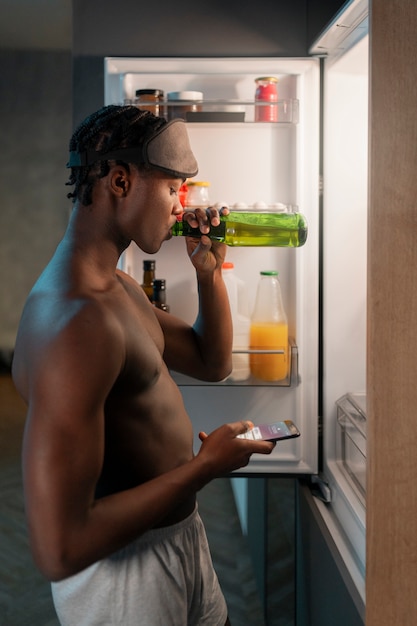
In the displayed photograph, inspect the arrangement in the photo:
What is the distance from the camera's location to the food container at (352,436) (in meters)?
1.88

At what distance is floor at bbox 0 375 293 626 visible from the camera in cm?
215

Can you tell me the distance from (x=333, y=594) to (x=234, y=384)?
529mm

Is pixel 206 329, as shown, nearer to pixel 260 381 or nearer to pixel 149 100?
pixel 260 381

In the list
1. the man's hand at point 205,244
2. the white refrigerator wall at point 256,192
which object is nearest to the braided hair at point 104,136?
the man's hand at point 205,244

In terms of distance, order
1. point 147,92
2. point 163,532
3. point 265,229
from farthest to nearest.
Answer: point 147,92 → point 265,229 → point 163,532

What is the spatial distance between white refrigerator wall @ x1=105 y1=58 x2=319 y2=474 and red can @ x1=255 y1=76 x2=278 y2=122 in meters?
0.07

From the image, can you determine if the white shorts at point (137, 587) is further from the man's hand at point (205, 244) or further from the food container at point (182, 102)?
the food container at point (182, 102)

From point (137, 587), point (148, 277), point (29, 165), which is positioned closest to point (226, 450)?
point (137, 587)

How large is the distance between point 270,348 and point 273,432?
1.83 feet

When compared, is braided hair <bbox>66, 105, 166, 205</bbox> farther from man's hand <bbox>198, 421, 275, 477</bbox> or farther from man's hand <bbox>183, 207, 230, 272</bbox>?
man's hand <bbox>198, 421, 275, 477</bbox>

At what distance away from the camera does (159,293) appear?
1891 mm

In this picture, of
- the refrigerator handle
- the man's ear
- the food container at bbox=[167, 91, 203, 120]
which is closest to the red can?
the food container at bbox=[167, 91, 203, 120]

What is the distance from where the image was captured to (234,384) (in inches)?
74.9

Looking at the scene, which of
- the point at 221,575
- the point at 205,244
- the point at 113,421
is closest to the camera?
the point at 113,421
